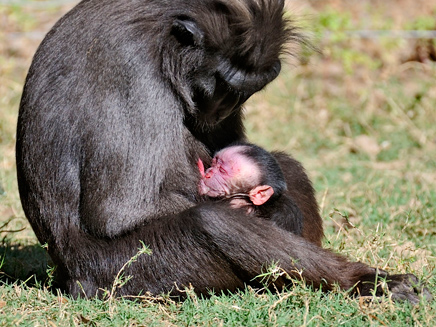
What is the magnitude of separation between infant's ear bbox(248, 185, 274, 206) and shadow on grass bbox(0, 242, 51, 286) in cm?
154

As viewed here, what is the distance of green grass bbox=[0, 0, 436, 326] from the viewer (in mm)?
4227

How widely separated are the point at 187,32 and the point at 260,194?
126cm

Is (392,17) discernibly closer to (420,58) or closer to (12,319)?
(420,58)

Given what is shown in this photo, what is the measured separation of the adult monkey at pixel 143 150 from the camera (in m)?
4.35

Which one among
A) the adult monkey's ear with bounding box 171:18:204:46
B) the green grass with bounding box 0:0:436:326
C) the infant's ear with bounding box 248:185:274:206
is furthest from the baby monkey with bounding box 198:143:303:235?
the adult monkey's ear with bounding box 171:18:204:46

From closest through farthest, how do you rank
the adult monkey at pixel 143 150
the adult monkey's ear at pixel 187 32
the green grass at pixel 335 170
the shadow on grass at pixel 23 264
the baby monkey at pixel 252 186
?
the green grass at pixel 335 170, the adult monkey at pixel 143 150, the adult monkey's ear at pixel 187 32, the baby monkey at pixel 252 186, the shadow on grass at pixel 23 264

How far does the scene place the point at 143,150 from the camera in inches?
171

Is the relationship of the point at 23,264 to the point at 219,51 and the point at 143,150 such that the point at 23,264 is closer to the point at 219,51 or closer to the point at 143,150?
the point at 143,150

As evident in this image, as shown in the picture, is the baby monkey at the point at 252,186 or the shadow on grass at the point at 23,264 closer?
the baby monkey at the point at 252,186

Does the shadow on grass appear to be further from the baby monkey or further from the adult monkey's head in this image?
the adult monkey's head

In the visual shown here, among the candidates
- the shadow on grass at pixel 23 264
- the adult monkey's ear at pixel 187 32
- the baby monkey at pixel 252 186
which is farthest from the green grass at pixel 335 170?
the adult monkey's ear at pixel 187 32

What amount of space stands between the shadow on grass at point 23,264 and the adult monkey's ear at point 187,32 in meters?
1.87

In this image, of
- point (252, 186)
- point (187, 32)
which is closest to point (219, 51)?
point (187, 32)

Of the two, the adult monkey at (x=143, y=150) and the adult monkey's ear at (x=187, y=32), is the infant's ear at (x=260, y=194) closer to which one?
the adult monkey at (x=143, y=150)
